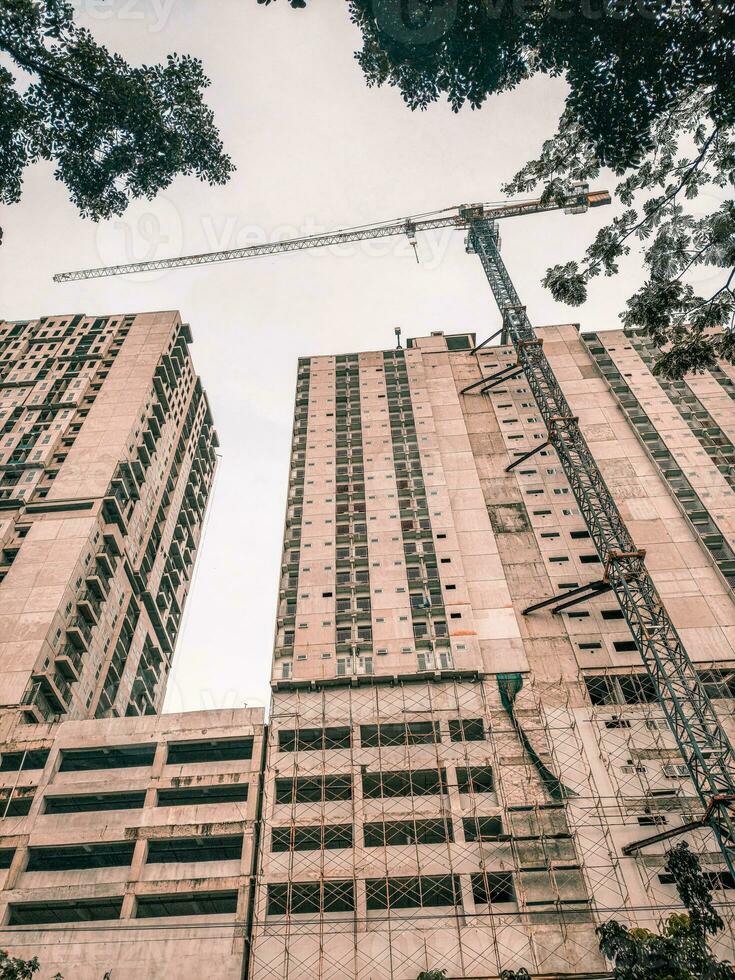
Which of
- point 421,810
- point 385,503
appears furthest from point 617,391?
point 421,810

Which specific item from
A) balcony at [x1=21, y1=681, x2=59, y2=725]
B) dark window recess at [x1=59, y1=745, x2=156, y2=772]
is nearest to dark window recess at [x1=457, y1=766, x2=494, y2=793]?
dark window recess at [x1=59, y1=745, x2=156, y2=772]

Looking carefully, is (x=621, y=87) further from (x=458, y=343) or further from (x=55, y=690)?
(x=458, y=343)

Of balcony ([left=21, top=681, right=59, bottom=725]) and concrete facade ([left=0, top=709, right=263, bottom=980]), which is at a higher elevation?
balcony ([left=21, top=681, right=59, bottom=725])

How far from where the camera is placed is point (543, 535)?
48.8 meters

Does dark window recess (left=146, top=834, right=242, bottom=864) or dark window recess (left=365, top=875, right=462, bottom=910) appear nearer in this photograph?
dark window recess (left=365, top=875, right=462, bottom=910)

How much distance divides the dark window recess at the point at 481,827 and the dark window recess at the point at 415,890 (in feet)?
6.98

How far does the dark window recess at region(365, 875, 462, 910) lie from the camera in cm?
3092

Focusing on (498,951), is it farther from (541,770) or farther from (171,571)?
(171,571)

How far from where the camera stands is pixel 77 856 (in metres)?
35.8

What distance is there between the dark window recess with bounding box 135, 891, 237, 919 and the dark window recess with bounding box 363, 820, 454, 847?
22.5ft

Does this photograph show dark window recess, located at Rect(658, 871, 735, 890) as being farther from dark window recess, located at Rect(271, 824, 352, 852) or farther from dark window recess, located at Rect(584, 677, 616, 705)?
dark window recess, located at Rect(271, 824, 352, 852)

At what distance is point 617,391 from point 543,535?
18.4 m

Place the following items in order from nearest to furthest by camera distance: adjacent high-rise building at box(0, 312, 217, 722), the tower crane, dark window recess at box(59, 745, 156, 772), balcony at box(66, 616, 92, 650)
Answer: the tower crane
dark window recess at box(59, 745, 156, 772)
adjacent high-rise building at box(0, 312, 217, 722)
balcony at box(66, 616, 92, 650)

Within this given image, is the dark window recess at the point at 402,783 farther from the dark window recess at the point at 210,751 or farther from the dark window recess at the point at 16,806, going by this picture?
the dark window recess at the point at 16,806
